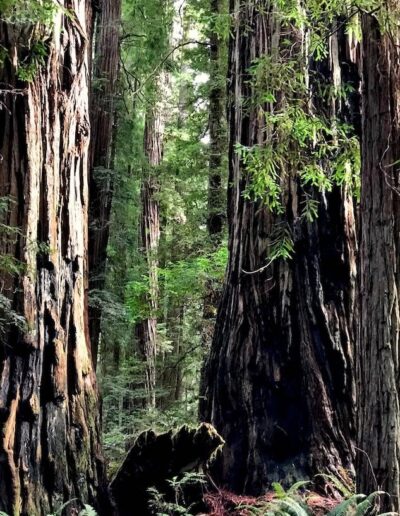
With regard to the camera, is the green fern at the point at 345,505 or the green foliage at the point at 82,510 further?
the green foliage at the point at 82,510

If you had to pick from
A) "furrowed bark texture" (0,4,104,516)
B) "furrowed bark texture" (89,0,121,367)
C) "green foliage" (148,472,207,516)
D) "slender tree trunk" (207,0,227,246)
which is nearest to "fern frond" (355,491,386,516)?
"green foliage" (148,472,207,516)

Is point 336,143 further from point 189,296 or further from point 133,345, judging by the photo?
point 133,345

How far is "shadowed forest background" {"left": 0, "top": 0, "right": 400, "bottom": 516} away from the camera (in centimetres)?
365

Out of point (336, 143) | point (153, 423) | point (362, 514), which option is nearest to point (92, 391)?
point (362, 514)

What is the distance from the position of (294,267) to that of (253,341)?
0.81m

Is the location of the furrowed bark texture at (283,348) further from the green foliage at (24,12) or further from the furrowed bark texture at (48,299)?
the green foliage at (24,12)

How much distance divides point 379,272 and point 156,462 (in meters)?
2.58

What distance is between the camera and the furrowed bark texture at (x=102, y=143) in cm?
874

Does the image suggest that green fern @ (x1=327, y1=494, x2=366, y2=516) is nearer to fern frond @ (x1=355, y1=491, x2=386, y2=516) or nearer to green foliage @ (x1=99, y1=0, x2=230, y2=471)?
fern frond @ (x1=355, y1=491, x2=386, y2=516)

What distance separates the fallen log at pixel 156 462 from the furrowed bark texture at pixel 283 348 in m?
0.53

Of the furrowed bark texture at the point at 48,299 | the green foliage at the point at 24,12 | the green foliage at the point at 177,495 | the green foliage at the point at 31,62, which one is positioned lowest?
the green foliage at the point at 177,495

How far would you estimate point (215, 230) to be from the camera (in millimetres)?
10555

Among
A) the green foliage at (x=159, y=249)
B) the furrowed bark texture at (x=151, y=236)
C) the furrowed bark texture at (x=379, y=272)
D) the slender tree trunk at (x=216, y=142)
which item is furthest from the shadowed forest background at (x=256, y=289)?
the furrowed bark texture at (x=151, y=236)

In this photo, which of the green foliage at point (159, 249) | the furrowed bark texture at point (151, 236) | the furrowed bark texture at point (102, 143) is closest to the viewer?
the furrowed bark texture at point (102, 143)
